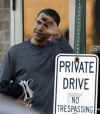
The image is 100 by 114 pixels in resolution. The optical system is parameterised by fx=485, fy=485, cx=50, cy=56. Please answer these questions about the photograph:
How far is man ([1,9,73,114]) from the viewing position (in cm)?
479

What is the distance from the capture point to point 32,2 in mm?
7207

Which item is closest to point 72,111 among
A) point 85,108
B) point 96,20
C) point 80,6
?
point 85,108

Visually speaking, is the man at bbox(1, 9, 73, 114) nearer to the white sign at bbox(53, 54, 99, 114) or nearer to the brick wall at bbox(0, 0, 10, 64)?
the white sign at bbox(53, 54, 99, 114)

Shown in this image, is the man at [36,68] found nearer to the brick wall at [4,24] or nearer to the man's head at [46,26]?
the man's head at [46,26]

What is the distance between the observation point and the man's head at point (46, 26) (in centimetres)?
498

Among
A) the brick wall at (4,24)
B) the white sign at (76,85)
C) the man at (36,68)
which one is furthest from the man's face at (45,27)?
the brick wall at (4,24)

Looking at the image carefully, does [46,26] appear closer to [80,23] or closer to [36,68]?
[80,23]

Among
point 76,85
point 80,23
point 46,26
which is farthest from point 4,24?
point 76,85

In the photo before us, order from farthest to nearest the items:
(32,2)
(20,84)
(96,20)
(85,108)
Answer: (32,2) → (96,20) → (20,84) → (85,108)

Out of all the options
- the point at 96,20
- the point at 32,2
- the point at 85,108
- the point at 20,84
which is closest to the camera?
the point at 85,108

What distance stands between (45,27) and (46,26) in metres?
0.02

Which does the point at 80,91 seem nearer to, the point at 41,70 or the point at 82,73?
the point at 82,73

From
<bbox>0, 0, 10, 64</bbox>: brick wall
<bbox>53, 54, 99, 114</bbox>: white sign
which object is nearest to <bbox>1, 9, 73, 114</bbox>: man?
<bbox>53, 54, 99, 114</bbox>: white sign

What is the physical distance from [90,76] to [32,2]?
335cm
